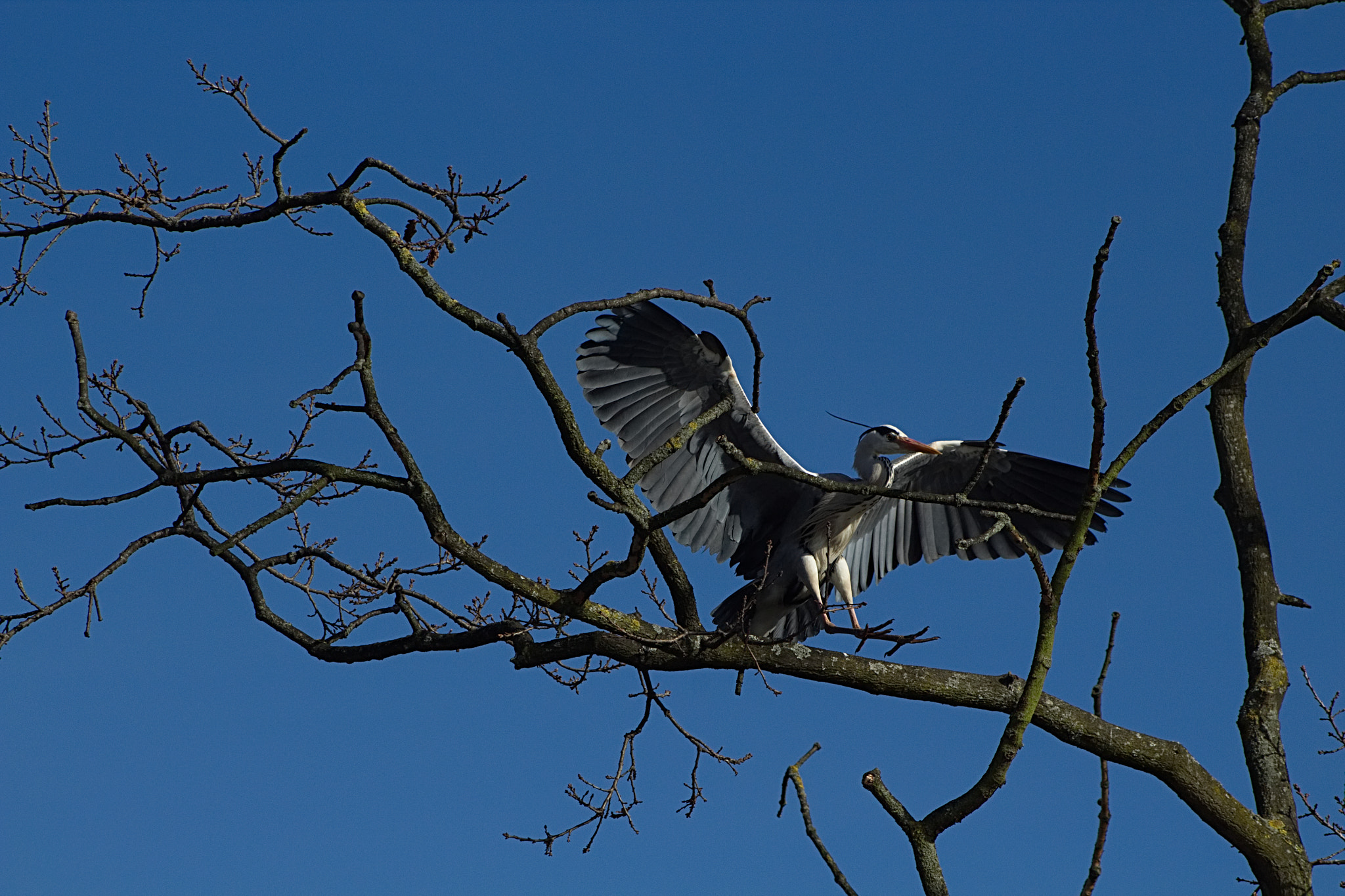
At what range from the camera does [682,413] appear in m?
5.89

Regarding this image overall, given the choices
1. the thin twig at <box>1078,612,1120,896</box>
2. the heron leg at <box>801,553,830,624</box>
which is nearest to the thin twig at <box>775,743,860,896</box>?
the thin twig at <box>1078,612,1120,896</box>

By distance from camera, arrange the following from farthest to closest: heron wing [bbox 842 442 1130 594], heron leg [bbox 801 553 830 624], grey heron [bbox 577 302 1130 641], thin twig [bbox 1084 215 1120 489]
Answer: heron wing [bbox 842 442 1130 594], grey heron [bbox 577 302 1130 641], heron leg [bbox 801 553 830 624], thin twig [bbox 1084 215 1120 489]

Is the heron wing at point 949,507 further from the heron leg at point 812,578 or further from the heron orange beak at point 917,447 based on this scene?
the heron leg at point 812,578

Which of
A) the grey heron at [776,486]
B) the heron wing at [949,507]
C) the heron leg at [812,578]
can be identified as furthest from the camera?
the heron wing at [949,507]

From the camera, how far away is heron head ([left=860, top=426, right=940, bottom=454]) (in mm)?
5715

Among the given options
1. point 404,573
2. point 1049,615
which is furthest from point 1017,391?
point 404,573

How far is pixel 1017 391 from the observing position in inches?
114

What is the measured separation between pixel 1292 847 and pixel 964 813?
1715 millimetres

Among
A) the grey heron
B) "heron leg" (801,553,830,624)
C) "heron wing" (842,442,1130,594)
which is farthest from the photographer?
"heron wing" (842,442,1130,594)

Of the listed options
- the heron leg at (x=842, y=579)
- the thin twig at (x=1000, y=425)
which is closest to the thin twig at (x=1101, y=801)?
the thin twig at (x=1000, y=425)

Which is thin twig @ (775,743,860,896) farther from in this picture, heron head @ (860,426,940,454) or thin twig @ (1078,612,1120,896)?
heron head @ (860,426,940,454)

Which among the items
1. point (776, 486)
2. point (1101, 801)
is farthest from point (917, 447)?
point (1101, 801)

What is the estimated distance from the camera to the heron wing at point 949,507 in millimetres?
5738

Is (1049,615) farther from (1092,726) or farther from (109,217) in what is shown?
(109,217)
